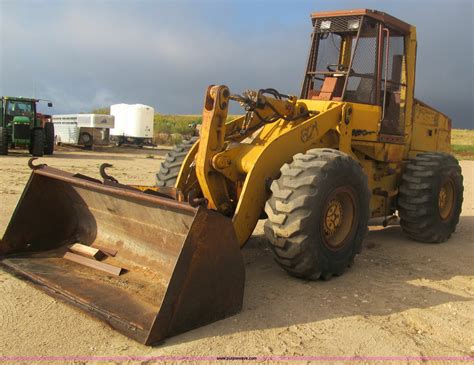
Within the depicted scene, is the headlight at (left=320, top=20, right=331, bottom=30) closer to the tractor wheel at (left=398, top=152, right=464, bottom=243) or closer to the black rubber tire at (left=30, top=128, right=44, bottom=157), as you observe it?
the tractor wheel at (left=398, top=152, right=464, bottom=243)

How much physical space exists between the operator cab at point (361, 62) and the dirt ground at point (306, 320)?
2.10m

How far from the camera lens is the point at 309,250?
15.0 feet

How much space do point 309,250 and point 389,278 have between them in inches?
47.8

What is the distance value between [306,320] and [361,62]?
3675 mm

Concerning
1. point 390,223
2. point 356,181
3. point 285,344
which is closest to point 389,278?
point 356,181

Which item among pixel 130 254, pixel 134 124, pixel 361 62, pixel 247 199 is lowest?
pixel 134 124

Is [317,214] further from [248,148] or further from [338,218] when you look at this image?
[248,148]

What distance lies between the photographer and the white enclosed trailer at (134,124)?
32062 millimetres

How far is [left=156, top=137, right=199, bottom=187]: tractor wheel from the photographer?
233 inches

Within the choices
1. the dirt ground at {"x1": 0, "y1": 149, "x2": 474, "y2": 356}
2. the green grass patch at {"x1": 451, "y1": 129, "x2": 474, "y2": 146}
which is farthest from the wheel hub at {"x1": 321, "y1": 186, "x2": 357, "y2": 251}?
the green grass patch at {"x1": 451, "y1": 129, "x2": 474, "y2": 146}

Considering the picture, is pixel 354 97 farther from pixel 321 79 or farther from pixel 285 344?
pixel 285 344

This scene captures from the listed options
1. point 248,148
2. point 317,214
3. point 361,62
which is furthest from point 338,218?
point 361,62

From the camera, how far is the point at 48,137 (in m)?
21.5

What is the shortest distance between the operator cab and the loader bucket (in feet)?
9.85
